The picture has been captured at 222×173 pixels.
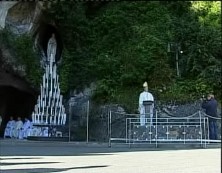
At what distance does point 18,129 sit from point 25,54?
3.85 m

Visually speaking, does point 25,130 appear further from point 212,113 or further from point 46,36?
point 212,113

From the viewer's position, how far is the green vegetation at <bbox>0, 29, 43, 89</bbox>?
24656 mm

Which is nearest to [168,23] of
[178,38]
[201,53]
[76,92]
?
[178,38]

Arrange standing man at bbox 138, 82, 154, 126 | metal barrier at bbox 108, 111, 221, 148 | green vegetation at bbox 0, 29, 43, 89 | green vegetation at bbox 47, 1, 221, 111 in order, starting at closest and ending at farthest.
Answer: metal barrier at bbox 108, 111, 221, 148, standing man at bbox 138, 82, 154, 126, green vegetation at bbox 47, 1, 221, 111, green vegetation at bbox 0, 29, 43, 89

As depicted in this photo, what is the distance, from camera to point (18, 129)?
2391 centimetres

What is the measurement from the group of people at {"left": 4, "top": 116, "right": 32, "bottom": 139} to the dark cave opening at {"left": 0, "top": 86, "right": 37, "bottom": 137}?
3.38m

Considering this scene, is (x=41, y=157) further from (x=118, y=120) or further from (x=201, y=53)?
(x=201, y=53)

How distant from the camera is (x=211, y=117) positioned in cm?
1850

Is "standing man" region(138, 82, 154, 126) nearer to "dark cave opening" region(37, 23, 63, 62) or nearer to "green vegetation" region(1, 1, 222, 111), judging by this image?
"green vegetation" region(1, 1, 222, 111)

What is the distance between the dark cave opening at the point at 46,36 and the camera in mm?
26438

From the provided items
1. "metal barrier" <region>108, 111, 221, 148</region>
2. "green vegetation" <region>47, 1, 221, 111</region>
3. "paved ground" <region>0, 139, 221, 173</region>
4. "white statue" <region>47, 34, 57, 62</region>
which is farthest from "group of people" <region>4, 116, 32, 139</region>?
"paved ground" <region>0, 139, 221, 173</region>

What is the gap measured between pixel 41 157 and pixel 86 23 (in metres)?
13.8

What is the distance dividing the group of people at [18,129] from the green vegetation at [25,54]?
2.18m

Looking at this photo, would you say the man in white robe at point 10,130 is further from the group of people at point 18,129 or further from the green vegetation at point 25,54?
the green vegetation at point 25,54
